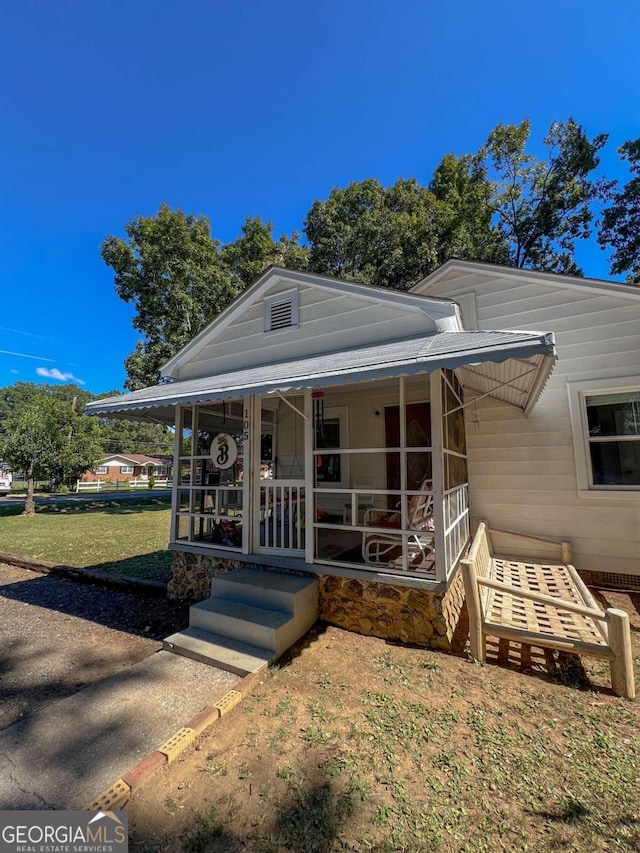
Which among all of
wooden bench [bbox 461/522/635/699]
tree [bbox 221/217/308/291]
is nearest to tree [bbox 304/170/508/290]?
tree [bbox 221/217/308/291]

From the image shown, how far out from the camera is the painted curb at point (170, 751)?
2123 millimetres

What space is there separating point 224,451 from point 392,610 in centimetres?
328

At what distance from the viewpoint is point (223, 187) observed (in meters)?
13.7

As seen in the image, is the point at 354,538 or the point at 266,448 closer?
the point at 354,538

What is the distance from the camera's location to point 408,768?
7.68 ft

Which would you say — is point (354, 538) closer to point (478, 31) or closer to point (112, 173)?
point (478, 31)

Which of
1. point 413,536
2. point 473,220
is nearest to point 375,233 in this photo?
point 473,220

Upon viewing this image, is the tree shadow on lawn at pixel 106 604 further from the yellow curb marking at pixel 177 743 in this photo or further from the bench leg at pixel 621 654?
the bench leg at pixel 621 654

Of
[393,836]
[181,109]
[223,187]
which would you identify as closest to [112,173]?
→ [223,187]

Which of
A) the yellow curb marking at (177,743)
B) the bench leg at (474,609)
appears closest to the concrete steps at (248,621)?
the yellow curb marking at (177,743)

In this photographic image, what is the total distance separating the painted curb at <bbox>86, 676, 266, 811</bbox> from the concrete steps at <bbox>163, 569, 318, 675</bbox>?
1.00 feet

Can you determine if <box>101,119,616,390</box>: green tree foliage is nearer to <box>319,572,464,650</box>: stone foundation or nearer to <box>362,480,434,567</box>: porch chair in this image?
<box>362,480,434,567</box>: porch chair

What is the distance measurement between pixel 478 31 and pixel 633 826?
42.9 feet

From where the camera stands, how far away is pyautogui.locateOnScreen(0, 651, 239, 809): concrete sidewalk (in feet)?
7.18
